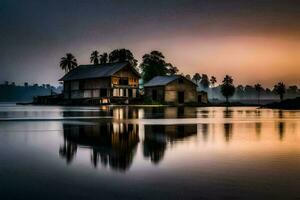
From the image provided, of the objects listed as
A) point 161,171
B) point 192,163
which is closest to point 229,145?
point 192,163

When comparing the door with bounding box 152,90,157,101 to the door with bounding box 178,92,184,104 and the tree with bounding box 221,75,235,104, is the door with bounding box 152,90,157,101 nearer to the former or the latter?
the door with bounding box 178,92,184,104

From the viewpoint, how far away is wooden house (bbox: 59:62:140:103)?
3487 inches

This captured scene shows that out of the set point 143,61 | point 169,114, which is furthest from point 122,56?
point 169,114

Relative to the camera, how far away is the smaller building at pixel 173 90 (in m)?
89.3

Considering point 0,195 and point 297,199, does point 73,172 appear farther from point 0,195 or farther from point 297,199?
point 297,199

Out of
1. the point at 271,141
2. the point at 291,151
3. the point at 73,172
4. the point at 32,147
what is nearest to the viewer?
the point at 73,172

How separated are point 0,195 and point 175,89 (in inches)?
3269

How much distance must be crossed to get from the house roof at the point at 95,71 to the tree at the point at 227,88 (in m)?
35.2

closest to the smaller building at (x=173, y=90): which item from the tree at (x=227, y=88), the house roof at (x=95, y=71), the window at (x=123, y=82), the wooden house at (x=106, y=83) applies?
the wooden house at (x=106, y=83)

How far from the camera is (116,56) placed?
120 m

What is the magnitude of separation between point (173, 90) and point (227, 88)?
33.7 m

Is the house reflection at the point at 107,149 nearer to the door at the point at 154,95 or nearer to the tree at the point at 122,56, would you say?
the door at the point at 154,95

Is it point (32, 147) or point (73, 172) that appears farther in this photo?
point (32, 147)

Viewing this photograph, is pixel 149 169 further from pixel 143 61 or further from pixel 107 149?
pixel 143 61
